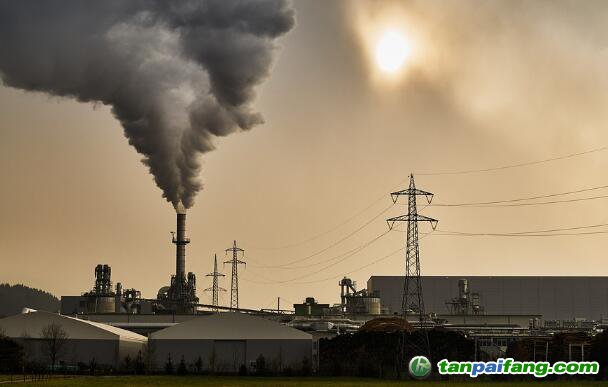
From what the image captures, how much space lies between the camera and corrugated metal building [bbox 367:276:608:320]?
14200 cm

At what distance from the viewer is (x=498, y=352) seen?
300ft

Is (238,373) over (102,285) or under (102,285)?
under

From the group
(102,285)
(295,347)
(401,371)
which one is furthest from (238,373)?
(102,285)

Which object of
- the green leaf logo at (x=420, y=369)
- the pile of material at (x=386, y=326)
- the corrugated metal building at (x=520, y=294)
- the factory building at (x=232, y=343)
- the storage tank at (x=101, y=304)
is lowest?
the green leaf logo at (x=420, y=369)

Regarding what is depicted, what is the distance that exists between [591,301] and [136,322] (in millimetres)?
68844

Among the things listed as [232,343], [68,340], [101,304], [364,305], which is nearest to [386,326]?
[232,343]

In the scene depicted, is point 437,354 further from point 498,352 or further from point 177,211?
point 177,211

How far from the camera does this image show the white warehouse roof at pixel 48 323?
84.4 m

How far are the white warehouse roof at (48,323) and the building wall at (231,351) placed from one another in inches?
172

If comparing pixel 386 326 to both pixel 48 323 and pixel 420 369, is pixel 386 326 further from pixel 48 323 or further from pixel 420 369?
pixel 48 323

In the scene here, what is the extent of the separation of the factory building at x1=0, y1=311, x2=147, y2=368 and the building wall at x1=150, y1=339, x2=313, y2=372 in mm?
3505

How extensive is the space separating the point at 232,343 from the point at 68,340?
1429 cm

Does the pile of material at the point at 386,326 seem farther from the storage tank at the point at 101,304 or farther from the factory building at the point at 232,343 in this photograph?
the storage tank at the point at 101,304

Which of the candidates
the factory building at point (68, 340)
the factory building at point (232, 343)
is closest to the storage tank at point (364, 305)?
the factory building at point (232, 343)
